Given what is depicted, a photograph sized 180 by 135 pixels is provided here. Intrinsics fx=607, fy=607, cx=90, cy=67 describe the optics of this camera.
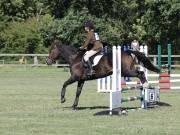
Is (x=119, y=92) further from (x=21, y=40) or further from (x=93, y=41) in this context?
(x=21, y=40)

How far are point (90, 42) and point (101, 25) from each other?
38408 millimetres

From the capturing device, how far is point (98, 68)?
18.0 metres

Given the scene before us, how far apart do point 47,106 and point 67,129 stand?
19.5 feet

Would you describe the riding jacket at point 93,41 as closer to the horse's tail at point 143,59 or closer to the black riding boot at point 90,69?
the black riding boot at point 90,69

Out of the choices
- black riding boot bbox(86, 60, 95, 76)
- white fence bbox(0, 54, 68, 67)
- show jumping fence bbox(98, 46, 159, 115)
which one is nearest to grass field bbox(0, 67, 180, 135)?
show jumping fence bbox(98, 46, 159, 115)

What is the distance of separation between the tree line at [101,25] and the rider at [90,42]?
116 ft

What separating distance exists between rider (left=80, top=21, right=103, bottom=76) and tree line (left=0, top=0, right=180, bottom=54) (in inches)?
1397

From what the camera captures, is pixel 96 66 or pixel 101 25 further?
pixel 101 25

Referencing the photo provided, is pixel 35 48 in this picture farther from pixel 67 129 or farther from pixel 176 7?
pixel 67 129

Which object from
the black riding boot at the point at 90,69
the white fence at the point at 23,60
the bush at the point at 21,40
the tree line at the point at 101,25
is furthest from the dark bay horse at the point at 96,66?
the bush at the point at 21,40

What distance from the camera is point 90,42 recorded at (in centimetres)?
1752

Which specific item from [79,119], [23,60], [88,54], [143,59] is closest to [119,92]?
[79,119]

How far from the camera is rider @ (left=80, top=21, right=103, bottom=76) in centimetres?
1744

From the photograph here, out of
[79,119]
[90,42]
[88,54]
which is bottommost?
[79,119]
